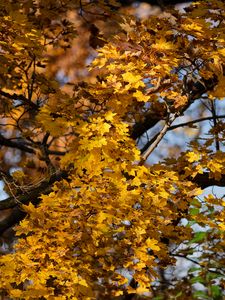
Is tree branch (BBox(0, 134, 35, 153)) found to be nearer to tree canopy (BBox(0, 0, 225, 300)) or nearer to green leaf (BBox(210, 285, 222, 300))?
tree canopy (BBox(0, 0, 225, 300))

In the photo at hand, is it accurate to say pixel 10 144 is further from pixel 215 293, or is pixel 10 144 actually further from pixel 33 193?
pixel 215 293

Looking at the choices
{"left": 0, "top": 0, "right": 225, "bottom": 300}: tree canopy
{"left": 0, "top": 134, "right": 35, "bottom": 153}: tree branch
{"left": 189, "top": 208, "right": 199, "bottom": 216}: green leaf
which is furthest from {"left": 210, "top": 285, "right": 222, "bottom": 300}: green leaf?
{"left": 0, "top": 134, "right": 35, "bottom": 153}: tree branch

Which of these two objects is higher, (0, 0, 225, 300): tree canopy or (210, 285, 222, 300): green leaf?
(0, 0, 225, 300): tree canopy

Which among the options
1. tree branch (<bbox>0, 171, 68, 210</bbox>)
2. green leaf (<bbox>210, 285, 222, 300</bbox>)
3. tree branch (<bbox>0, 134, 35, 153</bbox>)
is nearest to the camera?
green leaf (<bbox>210, 285, 222, 300</bbox>)

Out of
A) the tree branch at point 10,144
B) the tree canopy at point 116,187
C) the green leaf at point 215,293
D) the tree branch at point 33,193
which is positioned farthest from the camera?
the tree branch at point 10,144

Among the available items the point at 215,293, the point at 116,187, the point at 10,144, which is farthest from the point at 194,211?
the point at 10,144

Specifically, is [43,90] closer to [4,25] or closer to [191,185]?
[4,25]

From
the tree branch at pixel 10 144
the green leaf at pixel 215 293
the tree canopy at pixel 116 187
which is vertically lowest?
the green leaf at pixel 215 293

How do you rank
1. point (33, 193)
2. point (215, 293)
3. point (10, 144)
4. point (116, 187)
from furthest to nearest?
1. point (10, 144)
2. point (33, 193)
3. point (116, 187)
4. point (215, 293)

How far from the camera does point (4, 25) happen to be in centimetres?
394

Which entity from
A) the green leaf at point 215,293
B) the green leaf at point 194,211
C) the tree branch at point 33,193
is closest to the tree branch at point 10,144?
the tree branch at point 33,193

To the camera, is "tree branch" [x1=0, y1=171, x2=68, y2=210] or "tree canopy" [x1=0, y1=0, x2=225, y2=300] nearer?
"tree canopy" [x1=0, y1=0, x2=225, y2=300]

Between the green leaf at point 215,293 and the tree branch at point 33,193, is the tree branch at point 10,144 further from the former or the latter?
the green leaf at point 215,293

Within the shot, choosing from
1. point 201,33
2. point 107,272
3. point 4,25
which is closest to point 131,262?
point 107,272
